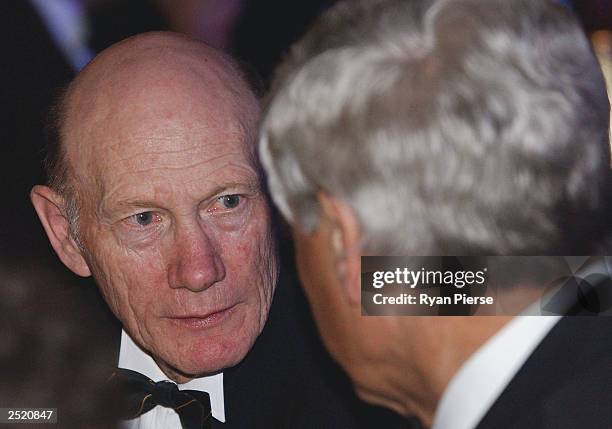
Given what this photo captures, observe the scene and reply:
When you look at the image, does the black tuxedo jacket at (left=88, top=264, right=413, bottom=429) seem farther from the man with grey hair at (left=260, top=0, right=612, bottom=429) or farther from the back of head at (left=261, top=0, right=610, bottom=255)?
the back of head at (left=261, top=0, right=610, bottom=255)

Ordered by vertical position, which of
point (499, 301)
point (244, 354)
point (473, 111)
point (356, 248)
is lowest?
point (244, 354)

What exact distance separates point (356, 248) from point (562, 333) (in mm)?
375

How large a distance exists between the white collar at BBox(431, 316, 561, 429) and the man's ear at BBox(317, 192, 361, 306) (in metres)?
0.24

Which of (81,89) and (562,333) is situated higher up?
(81,89)

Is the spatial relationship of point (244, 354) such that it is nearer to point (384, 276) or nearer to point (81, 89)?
point (384, 276)

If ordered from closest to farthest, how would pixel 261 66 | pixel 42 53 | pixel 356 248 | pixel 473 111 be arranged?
pixel 473 111, pixel 356 248, pixel 261 66, pixel 42 53

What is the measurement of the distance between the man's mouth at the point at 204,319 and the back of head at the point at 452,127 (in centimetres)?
32

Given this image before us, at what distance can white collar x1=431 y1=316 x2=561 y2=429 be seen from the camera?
137 centimetres

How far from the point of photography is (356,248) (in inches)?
60.0

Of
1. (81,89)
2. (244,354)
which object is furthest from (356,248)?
(81,89)

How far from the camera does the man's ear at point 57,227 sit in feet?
5.89

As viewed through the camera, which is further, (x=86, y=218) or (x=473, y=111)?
(x=86, y=218)

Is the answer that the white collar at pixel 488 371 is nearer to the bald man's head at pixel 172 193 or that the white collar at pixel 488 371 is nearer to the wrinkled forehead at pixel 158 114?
the bald man's head at pixel 172 193

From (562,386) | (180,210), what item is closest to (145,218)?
(180,210)
